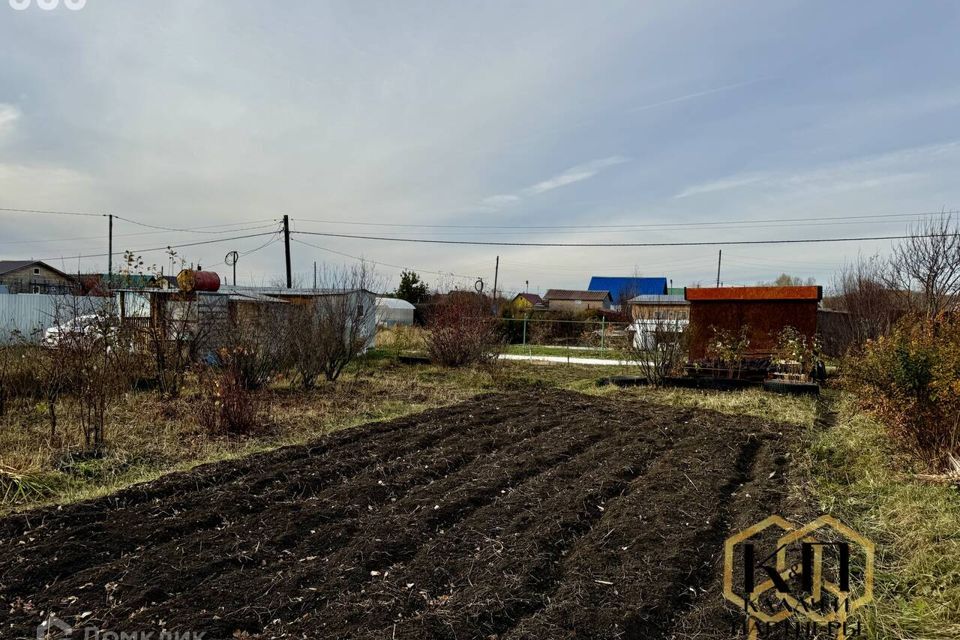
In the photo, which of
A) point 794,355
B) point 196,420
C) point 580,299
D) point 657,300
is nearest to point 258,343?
point 196,420

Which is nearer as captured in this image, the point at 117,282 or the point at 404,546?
the point at 404,546

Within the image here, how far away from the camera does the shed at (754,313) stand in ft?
37.0

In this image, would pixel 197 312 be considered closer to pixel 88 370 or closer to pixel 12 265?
pixel 88 370

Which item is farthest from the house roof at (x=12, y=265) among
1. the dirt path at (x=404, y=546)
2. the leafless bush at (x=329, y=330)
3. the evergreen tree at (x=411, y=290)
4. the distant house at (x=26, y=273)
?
the dirt path at (x=404, y=546)

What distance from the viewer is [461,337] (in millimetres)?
12469

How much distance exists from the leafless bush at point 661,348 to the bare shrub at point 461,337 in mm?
3403

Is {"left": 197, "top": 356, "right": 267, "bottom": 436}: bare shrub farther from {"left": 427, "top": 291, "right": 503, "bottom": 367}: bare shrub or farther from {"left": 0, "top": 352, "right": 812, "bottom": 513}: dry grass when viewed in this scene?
{"left": 427, "top": 291, "right": 503, "bottom": 367}: bare shrub

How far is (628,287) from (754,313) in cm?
2447

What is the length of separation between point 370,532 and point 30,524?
2.07 m

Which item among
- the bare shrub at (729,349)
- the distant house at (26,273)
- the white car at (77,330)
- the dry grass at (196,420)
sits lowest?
the dry grass at (196,420)

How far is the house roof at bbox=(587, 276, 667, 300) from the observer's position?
35.7 metres

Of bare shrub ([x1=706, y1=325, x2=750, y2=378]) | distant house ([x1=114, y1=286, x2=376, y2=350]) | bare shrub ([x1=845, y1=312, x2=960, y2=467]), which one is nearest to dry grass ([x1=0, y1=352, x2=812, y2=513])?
distant house ([x1=114, y1=286, x2=376, y2=350])

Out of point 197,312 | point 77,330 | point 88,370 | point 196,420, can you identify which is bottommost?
point 196,420

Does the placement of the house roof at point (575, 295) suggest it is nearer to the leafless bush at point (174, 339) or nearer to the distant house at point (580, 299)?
the distant house at point (580, 299)
